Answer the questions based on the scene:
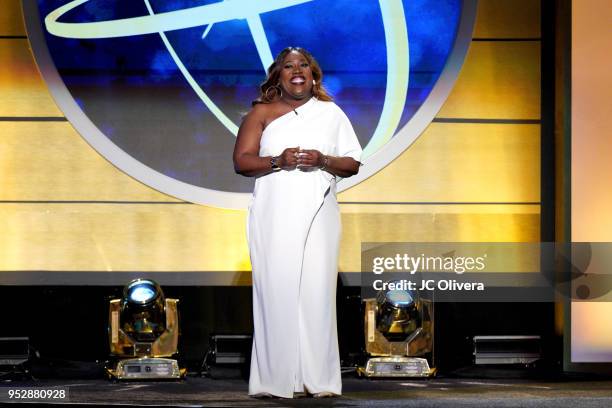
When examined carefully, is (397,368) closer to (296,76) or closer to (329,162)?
(329,162)

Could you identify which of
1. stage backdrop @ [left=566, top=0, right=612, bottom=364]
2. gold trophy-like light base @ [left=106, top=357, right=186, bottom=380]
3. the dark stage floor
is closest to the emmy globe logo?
stage backdrop @ [left=566, top=0, right=612, bottom=364]

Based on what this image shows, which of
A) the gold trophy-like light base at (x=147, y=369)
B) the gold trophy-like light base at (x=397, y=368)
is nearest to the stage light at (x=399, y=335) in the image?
the gold trophy-like light base at (x=397, y=368)

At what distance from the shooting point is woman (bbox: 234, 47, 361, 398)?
4480mm

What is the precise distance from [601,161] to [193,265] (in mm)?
2283

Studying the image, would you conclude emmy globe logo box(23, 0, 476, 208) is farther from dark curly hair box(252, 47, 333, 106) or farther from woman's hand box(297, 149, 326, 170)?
Result: woman's hand box(297, 149, 326, 170)

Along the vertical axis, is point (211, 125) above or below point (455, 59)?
below

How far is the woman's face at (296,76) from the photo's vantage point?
4.58 metres

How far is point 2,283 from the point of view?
598cm

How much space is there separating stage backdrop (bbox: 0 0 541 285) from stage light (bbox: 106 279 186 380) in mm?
562

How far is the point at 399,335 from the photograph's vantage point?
5535mm

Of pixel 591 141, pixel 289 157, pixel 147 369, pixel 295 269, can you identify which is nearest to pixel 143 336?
pixel 147 369

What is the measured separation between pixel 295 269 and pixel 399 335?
123cm

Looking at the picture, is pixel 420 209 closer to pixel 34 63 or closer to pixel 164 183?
pixel 164 183

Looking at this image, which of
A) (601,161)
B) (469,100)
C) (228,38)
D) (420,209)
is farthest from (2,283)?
(601,161)
